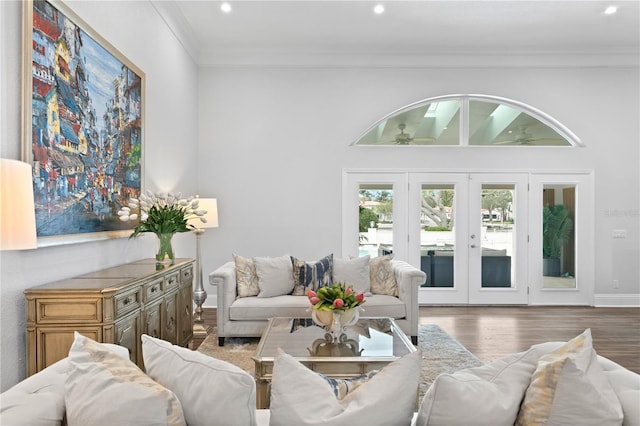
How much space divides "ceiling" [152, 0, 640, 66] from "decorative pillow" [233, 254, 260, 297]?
2744 mm

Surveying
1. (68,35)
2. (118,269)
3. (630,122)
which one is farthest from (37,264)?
(630,122)

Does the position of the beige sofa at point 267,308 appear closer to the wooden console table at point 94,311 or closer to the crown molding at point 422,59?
the wooden console table at point 94,311


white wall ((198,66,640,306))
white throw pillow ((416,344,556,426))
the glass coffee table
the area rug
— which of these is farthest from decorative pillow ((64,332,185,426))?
white wall ((198,66,640,306))

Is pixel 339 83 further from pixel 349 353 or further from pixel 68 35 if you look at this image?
pixel 349 353

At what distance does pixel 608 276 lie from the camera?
6457 millimetres

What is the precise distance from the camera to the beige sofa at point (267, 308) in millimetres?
4355

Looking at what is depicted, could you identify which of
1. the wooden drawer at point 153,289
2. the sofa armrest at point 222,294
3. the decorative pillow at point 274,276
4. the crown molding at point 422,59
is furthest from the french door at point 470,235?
the wooden drawer at point 153,289

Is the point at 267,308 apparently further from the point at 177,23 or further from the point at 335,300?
the point at 177,23

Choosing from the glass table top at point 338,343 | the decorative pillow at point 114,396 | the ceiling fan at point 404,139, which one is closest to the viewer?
the decorative pillow at point 114,396

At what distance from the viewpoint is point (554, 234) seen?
6.54 meters

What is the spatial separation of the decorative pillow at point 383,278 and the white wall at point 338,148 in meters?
1.57

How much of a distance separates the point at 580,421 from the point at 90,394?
4.11 feet

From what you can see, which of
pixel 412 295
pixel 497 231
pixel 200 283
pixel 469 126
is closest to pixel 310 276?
pixel 412 295

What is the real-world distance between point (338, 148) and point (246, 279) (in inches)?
101
